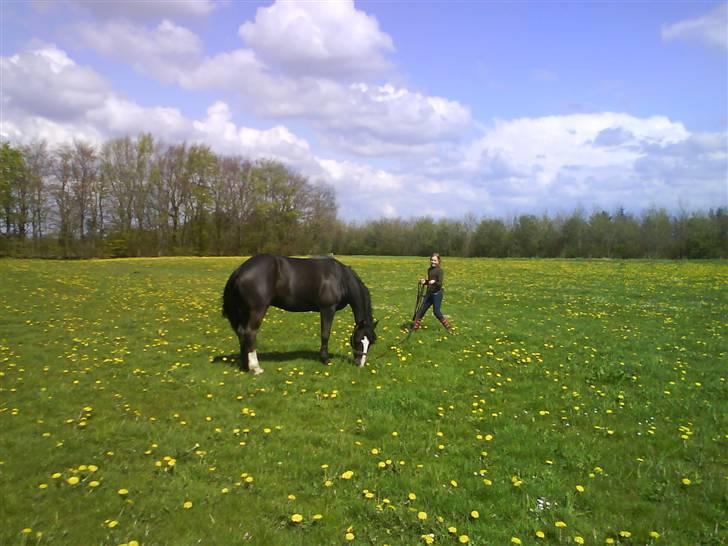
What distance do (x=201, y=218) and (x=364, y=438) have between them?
2854 inches

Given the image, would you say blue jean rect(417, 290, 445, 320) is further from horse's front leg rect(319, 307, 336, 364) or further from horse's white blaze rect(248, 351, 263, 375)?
horse's white blaze rect(248, 351, 263, 375)

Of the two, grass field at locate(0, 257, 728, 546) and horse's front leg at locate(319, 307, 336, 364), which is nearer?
grass field at locate(0, 257, 728, 546)

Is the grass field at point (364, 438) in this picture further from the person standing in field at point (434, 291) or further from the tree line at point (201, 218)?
the tree line at point (201, 218)

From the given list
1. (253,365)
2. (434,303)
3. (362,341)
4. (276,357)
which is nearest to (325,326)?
(362,341)

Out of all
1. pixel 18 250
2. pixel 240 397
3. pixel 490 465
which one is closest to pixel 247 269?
pixel 240 397

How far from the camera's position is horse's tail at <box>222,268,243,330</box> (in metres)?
10.3

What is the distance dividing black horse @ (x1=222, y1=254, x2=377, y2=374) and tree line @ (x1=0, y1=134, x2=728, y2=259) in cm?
6060

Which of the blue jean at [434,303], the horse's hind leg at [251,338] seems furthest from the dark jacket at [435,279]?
the horse's hind leg at [251,338]

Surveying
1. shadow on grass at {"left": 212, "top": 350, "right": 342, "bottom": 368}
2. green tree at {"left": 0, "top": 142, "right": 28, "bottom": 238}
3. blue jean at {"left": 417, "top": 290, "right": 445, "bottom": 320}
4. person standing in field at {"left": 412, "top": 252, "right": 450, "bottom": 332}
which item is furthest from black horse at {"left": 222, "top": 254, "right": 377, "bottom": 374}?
green tree at {"left": 0, "top": 142, "right": 28, "bottom": 238}

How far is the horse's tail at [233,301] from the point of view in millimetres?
10344

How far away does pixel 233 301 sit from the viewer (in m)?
10.5

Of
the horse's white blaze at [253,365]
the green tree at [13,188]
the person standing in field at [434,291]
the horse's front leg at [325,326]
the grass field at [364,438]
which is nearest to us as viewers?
the grass field at [364,438]

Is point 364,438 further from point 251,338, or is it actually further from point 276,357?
point 276,357

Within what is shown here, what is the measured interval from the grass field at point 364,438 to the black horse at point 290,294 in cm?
68
